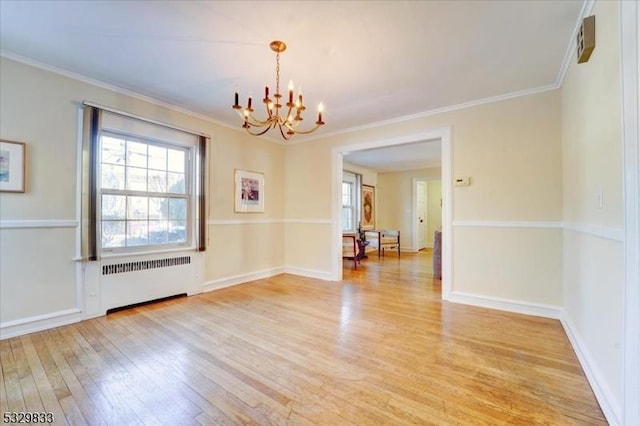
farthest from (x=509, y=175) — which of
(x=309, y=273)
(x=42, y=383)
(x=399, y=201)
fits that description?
(x=399, y=201)

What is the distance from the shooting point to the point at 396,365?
1.98 metres

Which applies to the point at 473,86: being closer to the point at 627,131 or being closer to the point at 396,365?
the point at 627,131

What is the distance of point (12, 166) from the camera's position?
2.40 meters

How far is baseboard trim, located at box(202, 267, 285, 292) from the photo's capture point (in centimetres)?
393

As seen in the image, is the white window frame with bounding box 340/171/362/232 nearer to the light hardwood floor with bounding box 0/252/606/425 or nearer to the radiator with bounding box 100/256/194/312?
the light hardwood floor with bounding box 0/252/606/425

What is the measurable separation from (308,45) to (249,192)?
8.93ft

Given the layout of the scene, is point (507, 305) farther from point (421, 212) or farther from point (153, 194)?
point (421, 212)

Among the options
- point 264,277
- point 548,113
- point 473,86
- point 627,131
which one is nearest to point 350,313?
point 264,277

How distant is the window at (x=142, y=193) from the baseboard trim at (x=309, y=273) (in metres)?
1.95

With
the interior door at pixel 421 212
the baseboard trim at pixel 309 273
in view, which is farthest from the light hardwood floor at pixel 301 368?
the interior door at pixel 421 212

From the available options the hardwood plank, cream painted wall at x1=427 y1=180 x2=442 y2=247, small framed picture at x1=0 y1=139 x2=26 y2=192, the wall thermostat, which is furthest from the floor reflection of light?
cream painted wall at x1=427 y1=180 x2=442 y2=247

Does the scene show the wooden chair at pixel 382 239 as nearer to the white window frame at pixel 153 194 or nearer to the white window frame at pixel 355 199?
the white window frame at pixel 355 199

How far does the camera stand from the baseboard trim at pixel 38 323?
2.38 m

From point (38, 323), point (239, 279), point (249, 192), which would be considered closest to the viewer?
point (38, 323)
